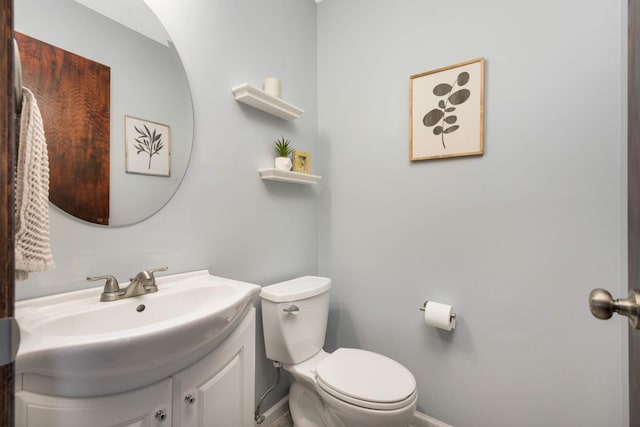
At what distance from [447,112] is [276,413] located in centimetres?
187

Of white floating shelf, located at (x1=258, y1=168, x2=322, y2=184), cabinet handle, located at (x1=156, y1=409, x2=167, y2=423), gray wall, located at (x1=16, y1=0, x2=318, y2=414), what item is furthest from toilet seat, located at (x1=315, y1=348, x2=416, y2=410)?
white floating shelf, located at (x1=258, y1=168, x2=322, y2=184)

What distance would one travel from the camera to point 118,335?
0.60m

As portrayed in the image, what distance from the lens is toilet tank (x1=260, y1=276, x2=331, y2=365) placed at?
1.34 meters

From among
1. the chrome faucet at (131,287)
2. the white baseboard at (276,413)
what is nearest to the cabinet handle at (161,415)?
the chrome faucet at (131,287)

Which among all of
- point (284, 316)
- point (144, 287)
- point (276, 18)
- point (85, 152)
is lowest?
point (284, 316)

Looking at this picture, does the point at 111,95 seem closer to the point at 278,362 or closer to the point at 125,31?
the point at 125,31

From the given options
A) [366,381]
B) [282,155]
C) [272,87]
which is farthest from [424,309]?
[272,87]

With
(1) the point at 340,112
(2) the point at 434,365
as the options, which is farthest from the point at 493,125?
(2) the point at 434,365

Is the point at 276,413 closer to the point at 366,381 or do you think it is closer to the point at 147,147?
the point at 366,381

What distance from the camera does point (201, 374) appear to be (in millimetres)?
847

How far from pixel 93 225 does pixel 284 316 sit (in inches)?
33.0

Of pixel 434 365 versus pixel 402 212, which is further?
pixel 402 212

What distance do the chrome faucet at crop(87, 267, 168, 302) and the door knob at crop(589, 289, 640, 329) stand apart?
1.17 m

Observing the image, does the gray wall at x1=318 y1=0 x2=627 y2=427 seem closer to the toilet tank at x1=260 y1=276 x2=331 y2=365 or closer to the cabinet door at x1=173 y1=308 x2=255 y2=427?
the toilet tank at x1=260 y1=276 x2=331 y2=365
